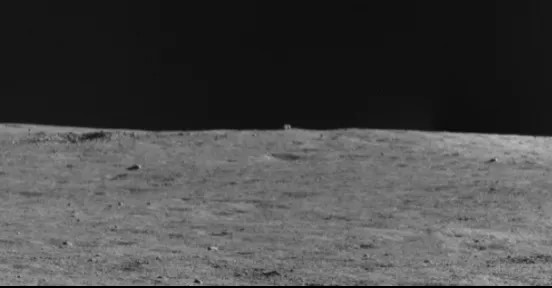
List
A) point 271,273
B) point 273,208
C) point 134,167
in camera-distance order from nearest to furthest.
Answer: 1. point 271,273
2. point 273,208
3. point 134,167

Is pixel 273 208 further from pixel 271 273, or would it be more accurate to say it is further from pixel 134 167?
pixel 271 273

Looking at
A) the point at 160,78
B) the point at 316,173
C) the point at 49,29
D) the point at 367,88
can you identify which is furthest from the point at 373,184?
the point at 49,29

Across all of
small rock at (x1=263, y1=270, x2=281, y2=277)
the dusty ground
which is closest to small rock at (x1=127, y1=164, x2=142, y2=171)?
the dusty ground

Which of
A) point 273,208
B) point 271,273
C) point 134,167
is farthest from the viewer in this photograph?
point 134,167

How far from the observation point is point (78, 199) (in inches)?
317

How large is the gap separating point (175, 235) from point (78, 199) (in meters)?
1.57

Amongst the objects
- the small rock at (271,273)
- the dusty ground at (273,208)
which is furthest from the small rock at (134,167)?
the small rock at (271,273)

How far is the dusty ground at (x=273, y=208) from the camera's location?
570 cm

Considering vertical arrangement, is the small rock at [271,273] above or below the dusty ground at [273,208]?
below

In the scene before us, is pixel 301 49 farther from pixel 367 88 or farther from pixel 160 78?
pixel 160 78

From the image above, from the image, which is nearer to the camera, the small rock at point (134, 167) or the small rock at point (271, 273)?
the small rock at point (271, 273)

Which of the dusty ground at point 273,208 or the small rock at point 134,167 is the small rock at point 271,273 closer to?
the dusty ground at point 273,208

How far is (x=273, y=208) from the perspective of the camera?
775 cm

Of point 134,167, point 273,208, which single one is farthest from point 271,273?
point 134,167
